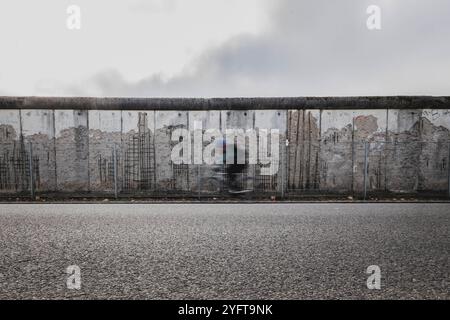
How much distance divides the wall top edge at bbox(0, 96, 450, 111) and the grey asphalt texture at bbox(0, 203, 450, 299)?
19.2ft

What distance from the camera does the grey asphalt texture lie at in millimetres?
2723

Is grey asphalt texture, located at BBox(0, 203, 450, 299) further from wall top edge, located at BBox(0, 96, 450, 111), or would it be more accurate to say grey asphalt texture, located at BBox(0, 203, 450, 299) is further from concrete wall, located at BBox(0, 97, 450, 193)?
wall top edge, located at BBox(0, 96, 450, 111)

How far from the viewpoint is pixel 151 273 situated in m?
3.12

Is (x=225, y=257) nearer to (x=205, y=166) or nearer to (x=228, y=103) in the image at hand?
A: (x=205, y=166)

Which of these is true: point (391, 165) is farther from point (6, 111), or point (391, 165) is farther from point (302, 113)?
point (6, 111)

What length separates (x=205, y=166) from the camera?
36.0ft

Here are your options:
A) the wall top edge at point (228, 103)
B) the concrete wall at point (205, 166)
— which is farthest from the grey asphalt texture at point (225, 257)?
the wall top edge at point (228, 103)

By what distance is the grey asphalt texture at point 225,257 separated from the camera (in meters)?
2.72

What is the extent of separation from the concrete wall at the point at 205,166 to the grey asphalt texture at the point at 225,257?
4939mm

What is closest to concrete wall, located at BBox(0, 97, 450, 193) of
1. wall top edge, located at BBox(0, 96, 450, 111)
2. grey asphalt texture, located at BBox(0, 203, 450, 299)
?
wall top edge, located at BBox(0, 96, 450, 111)

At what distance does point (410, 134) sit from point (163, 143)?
842 cm

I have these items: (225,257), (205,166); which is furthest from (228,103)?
(225,257)

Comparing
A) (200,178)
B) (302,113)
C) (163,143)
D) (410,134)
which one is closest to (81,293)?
(200,178)

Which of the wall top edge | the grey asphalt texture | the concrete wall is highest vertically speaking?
the wall top edge
